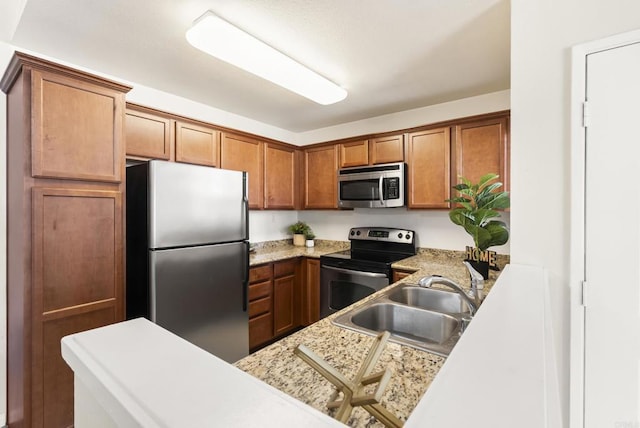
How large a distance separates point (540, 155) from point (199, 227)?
6.80 feet

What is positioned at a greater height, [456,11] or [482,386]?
[456,11]

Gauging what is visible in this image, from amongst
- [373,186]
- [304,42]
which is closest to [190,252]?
[304,42]

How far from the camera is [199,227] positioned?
2.14 meters

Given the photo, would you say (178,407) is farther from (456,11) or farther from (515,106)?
(456,11)

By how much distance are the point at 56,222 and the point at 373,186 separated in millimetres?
2491

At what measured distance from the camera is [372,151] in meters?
3.19

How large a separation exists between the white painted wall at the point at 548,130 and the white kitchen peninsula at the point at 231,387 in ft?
3.13

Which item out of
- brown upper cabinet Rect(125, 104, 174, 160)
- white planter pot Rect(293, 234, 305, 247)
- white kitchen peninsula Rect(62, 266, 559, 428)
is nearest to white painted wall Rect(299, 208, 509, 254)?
white planter pot Rect(293, 234, 305, 247)

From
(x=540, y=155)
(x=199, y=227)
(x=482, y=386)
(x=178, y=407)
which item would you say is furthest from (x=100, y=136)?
(x=540, y=155)

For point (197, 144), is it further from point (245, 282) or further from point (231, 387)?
point (231, 387)

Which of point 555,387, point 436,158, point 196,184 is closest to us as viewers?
point 555,387

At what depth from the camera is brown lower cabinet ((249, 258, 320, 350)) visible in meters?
2.86

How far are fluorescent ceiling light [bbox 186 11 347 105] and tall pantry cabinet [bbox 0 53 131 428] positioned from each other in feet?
2.11

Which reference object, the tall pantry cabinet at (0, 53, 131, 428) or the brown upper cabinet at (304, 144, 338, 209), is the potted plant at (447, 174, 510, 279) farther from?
the tall pantry cabinet at (0, 53, 131, 428)
